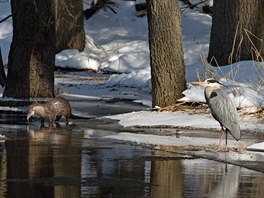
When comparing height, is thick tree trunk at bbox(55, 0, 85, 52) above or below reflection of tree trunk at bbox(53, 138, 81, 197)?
above

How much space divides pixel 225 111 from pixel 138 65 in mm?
18632

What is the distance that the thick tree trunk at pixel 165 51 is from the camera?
54.5ft

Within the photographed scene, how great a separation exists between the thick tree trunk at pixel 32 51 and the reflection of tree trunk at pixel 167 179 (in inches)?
336

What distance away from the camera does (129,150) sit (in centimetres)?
1143

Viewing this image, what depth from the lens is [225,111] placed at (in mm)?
11875

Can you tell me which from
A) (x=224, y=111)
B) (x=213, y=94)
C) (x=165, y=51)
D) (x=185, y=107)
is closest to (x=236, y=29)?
(x=165, y=51)

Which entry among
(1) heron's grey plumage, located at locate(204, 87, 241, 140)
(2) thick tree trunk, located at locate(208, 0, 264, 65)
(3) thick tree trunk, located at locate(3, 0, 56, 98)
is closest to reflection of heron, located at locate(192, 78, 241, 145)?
(1) heron's grey plumage, located at locate(204, 87, 241, 140)

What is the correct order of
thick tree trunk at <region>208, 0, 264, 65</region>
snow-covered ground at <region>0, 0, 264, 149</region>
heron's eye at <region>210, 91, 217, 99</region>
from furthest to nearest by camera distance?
1. thick tree trunk at <region>208, 0, 264, 65</region>
2. snow-covered ground at <region>0, 0, 264, 149</region>
3. heron's eye at <region>210, 91, 217, 99</region>

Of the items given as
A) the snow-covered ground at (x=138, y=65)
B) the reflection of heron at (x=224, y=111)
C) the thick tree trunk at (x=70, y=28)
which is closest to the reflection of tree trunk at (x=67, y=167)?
the reflection of heron at (x=224, y=111)

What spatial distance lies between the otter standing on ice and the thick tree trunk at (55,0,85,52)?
52.9 ft

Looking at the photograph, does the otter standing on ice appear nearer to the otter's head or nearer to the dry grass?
the otter's head

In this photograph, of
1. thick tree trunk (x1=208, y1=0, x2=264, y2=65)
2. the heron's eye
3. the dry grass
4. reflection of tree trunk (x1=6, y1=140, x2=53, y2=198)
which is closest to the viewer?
reflection of tree trunk (x1=6, y1=140, x2=53, y2=198)

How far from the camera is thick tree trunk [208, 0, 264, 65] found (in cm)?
1933

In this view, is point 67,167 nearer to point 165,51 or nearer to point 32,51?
point 165,51
